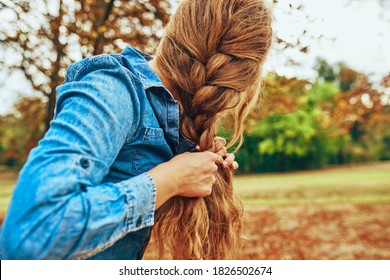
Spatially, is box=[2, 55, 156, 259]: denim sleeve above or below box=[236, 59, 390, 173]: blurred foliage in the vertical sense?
above

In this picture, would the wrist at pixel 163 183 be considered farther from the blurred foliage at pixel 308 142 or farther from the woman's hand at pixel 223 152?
the blurred foliage at pixel 308 142

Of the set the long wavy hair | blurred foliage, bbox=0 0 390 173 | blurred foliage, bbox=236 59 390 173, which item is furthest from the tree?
blurred foliage, bbox=236 59 390 173

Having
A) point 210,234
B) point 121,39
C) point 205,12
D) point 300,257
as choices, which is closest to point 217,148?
point 210,234

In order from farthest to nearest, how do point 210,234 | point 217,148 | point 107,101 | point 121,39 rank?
point 121,39, point 210,234, point 217,148, point 107,101

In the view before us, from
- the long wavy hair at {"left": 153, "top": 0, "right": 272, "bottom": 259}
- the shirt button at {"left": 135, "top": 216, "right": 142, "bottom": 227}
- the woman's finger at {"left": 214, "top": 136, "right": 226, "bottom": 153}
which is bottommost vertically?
the shirt button at {"left": 135, "top": 216, "right": 142, "bottom": 227}

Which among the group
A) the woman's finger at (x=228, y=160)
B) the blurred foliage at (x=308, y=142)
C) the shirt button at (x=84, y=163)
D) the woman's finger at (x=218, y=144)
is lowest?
the blurred foliage at (x=308, y=142)

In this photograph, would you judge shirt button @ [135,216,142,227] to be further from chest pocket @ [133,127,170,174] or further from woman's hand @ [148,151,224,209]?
chest pocket @ [133,127,170,174]

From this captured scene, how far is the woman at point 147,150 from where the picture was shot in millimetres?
882

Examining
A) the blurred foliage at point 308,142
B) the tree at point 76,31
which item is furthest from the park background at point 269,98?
the blurred foliage at point 308,142

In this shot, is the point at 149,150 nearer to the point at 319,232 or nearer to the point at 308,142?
the point at 319,232

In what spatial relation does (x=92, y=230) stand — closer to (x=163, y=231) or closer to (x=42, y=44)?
(x=163, y=231)

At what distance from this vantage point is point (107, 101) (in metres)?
1.02

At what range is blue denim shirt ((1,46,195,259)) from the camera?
0.87 meters
